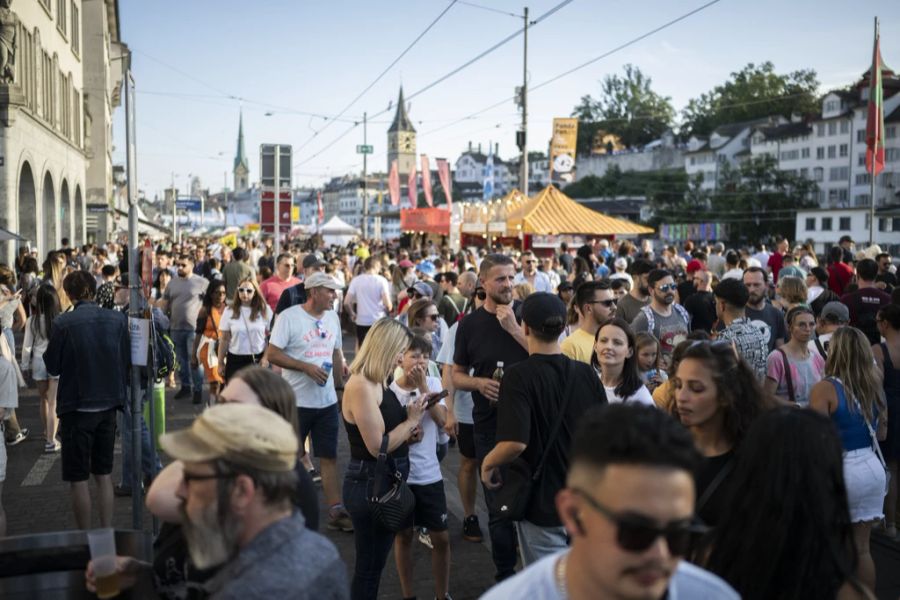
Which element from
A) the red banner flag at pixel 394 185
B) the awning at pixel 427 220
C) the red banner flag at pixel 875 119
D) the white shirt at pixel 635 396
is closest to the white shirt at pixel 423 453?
the white shirt at pixel 635 396

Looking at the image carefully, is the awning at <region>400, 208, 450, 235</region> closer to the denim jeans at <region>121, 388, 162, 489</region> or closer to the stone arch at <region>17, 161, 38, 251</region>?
the stone arch at <region>17, 161, 38, 251</region>

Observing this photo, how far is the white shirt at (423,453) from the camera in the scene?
4992 millimetres

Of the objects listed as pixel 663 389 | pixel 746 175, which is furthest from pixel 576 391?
pixel 746 175

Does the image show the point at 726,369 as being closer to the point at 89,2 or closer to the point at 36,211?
the point at 36,211

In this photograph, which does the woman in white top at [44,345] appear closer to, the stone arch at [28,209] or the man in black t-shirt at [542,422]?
the man in black t-shirt at [542,422]

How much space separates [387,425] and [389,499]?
1.39ft

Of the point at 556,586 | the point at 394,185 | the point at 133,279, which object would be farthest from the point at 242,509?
the point at 394,185

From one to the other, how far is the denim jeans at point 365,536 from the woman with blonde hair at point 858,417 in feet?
8.14

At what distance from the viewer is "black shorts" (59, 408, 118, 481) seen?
20.5ft

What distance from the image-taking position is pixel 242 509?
2250 mm

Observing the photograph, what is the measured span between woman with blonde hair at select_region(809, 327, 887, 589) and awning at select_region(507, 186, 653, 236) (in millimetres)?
17223

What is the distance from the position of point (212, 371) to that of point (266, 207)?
16.7 ft

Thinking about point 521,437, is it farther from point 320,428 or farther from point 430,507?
point 320,428

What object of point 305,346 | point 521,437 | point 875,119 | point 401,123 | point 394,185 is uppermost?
point 401,123
